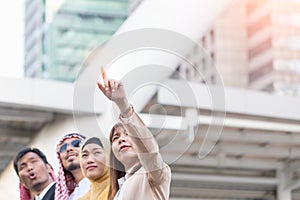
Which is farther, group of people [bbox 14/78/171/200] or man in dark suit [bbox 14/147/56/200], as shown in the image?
man in dark suit [bbox 14/147/56/200]

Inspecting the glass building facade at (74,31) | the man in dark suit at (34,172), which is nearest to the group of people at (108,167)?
the man in dark suit at (34,172)

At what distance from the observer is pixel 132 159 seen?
8.89ft

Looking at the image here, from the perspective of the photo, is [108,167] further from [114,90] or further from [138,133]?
[114,90]

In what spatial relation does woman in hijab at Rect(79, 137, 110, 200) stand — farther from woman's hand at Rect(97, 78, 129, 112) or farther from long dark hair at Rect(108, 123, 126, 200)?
woman's hand at Rect(97, 78, 129, 112)

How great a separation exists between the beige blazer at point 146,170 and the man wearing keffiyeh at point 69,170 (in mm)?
635

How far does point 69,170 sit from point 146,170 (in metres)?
0.87

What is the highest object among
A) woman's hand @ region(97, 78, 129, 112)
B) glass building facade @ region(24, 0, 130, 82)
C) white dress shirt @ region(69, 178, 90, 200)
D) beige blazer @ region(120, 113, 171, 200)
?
glass building facade @ region(24, 0, 130, 82)

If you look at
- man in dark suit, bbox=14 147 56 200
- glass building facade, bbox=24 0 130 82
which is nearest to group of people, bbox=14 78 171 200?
man in dark suit, bbox=14 147 56 200

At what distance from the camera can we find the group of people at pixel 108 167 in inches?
96.8

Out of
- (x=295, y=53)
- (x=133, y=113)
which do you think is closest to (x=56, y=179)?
(x=133, y=113)

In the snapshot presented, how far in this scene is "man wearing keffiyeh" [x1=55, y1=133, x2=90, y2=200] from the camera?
3279 millimetres

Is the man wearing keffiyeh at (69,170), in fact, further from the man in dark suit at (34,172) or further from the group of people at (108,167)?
the man in dark suit at (34,172)

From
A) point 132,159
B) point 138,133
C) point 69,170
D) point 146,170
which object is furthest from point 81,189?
point 138,133

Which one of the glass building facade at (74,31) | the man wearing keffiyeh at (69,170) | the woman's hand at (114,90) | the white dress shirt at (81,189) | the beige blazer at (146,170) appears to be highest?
Result: the glass building facade at (74,31)
